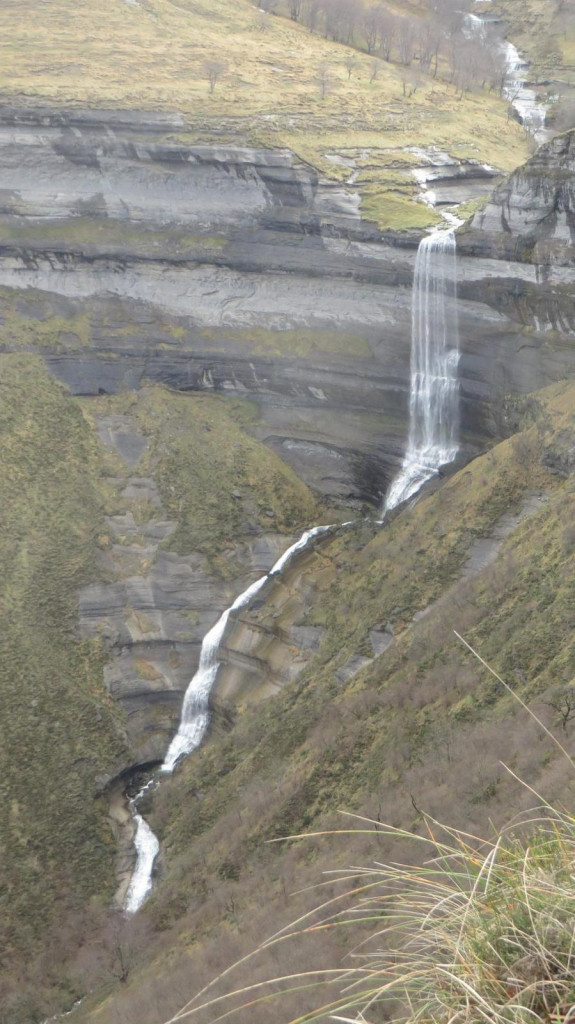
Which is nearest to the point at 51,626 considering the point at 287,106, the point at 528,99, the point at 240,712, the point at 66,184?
the point at 240,712

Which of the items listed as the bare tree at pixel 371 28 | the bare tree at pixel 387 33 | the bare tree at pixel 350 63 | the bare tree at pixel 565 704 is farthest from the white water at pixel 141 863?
the bare tree at pixel 371 28

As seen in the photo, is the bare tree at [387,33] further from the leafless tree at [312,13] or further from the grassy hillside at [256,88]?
the leafless tree at [312,13]

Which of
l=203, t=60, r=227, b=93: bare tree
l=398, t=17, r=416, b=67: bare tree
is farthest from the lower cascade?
l=398, t=17, r=416, b=67: bare tree

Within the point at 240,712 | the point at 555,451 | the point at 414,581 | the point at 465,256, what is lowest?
the point at 240,712

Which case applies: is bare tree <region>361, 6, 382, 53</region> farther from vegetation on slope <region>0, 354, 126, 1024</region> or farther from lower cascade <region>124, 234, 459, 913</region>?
vegetation on slope <region>0, 354, 126, 1024</region>

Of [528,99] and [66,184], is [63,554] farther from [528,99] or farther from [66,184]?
[528,99]

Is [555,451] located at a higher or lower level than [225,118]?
lower

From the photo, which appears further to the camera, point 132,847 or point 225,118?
point 225,118

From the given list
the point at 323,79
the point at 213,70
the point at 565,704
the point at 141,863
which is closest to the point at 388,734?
the point at 565,704
